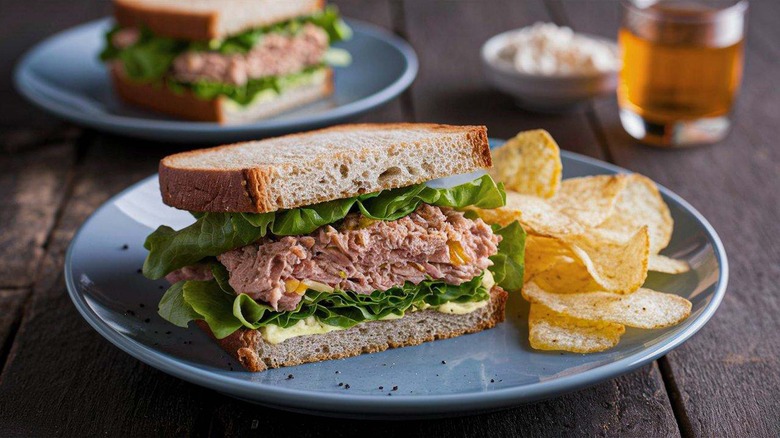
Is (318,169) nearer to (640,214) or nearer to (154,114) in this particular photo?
(640,214)

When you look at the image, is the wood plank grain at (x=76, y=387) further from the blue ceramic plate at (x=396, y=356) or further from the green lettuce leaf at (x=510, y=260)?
the green lettuce leaf at (x=510, y=260)

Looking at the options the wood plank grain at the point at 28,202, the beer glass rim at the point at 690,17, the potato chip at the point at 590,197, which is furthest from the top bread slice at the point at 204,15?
the potato chip at the point at 590,197

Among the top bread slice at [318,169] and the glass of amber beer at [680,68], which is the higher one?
the top bread slice at [318,169]

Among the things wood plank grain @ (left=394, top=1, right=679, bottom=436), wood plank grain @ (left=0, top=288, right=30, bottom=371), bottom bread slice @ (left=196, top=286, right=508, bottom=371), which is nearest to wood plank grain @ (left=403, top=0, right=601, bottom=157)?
wood plank grain @ (left=394, top=1, right=679, bottom=436)

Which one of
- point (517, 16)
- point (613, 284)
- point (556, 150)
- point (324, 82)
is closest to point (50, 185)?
point (324, 82)

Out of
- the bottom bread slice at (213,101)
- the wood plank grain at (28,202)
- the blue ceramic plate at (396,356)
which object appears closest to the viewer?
the blue ceramic plate at (396,356)

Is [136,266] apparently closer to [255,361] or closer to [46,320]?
[46,320]

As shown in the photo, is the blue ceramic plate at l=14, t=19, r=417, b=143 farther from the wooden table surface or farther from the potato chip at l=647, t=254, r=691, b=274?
the potato chip at l=647, t=254, r=691, b=274

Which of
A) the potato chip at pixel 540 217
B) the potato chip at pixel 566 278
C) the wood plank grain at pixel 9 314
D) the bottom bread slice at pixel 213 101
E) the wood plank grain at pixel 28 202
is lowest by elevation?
the bottom bread slice at pixel 213 101
